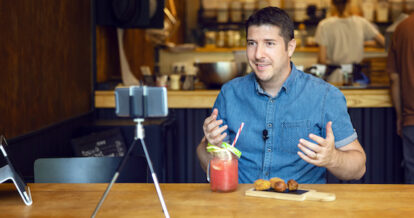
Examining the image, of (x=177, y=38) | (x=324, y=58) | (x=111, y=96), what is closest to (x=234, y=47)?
(x=177, y=38)

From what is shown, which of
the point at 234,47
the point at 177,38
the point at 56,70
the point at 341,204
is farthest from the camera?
the point at 177,38

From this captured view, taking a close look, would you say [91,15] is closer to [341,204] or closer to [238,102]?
[238,102]

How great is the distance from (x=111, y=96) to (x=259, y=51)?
6.24 feet

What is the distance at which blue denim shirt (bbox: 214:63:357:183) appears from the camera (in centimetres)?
203

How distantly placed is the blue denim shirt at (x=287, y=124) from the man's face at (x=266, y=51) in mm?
95

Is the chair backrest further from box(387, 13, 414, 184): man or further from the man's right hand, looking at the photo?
box(387, 13, 414, 184): man

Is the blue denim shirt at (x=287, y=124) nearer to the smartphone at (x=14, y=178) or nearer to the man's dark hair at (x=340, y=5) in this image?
the smartphone at (x=14, y=178)

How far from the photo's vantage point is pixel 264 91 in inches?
81.6

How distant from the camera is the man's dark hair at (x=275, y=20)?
77.3 inches

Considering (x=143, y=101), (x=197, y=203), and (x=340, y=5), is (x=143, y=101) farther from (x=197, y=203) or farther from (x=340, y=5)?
(x=340, y=5)

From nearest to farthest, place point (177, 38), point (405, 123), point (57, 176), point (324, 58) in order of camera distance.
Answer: point (57, 176)
point (405, 123)
point (324, 58)
point (177, 38)

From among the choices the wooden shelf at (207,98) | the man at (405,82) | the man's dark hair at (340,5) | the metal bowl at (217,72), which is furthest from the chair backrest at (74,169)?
the man's dark hair at (340,5)

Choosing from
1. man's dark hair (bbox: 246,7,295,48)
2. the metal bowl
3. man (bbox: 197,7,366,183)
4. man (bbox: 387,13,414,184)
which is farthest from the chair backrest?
man (bbox: 387,13,414,184)

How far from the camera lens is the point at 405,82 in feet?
10.9
